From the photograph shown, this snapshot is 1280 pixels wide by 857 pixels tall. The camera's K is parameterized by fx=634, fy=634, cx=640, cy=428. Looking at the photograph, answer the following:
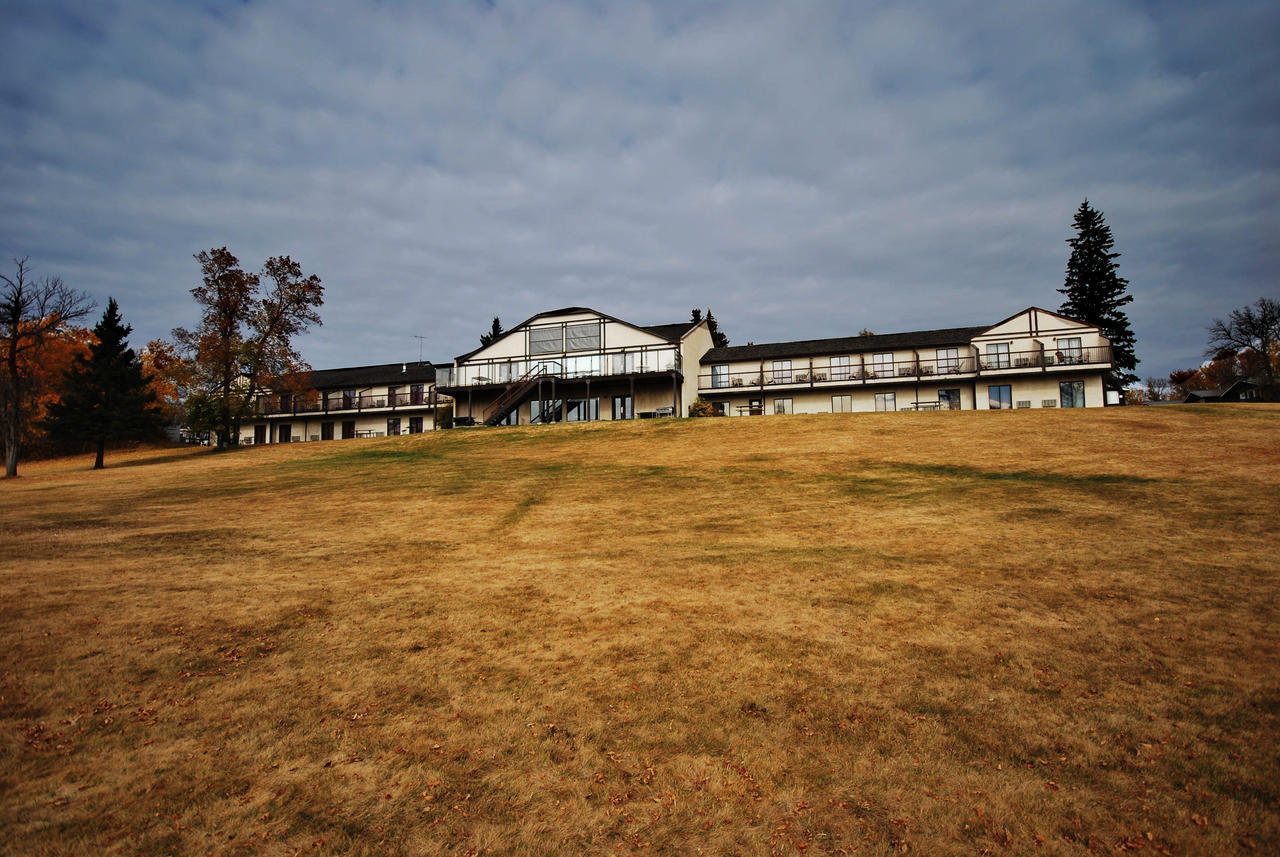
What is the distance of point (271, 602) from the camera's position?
9.72 m

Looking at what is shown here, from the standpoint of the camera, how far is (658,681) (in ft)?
24.4

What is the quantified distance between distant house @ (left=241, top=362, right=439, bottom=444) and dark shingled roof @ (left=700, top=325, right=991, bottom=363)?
2422cm

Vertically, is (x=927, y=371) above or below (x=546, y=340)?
below

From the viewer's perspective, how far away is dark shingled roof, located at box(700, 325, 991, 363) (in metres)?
45.1

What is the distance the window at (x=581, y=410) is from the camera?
45.2 metres

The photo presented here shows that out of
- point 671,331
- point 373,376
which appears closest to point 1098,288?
point 671,331

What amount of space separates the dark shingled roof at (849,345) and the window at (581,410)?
951cm

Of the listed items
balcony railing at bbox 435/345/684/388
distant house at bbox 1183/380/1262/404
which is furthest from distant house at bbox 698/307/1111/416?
distant house at bbox 1183/380/1262/404

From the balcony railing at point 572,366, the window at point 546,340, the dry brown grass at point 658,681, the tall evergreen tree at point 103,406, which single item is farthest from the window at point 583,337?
the dry brown grass at point 658,681

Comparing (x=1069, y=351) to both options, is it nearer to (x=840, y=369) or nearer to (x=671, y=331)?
(x=840, y=369)

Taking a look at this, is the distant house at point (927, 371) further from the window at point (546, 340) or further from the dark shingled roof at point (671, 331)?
the window at point (546, 340)

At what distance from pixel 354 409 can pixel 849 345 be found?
41289 millimetres

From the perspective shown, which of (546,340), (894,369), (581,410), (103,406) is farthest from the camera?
(546,340)

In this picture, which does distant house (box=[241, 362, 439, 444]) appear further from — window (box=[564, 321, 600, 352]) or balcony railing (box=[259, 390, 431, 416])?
window (box=[564, 321, 600, 352])
